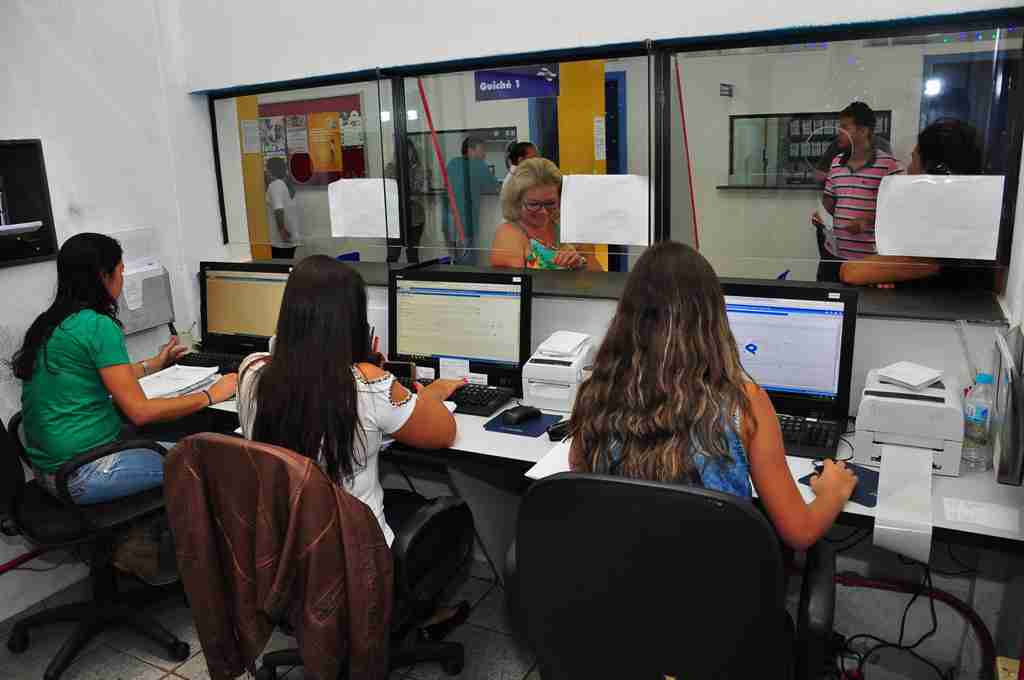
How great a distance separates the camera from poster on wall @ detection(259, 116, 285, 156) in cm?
303

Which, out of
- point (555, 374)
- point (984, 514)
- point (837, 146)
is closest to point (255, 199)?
point (555, 374)

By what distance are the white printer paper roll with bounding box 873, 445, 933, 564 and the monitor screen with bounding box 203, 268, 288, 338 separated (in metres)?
2.00

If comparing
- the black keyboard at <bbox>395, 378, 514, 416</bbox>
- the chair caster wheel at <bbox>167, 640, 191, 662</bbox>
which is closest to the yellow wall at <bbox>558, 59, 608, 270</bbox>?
the black keyboard at <bbox>395, 378, 514, 416</bbox>

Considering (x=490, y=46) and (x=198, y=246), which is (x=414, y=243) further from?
(x=198, y=246)

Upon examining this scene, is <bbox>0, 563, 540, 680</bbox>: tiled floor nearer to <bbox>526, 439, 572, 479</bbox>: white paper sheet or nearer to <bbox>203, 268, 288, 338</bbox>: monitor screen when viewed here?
<bbox>526, 439, 572, 479</bbox>: white paper sheet

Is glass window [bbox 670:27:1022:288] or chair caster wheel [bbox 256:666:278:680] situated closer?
glass window [bbox 670:27:1022:288]

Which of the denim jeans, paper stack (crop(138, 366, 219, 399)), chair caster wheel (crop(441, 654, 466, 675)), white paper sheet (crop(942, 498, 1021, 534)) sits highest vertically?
paper stack (crop(138, 366, 219, 399))

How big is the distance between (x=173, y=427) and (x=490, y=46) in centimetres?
167

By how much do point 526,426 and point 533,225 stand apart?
0.82 meters

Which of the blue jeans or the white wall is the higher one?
the white wall

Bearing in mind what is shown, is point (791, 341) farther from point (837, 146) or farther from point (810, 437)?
point (837, 146)

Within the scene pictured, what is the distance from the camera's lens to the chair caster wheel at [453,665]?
7.09 feet

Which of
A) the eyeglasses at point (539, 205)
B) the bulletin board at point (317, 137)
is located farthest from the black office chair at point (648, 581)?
the bulletin board at point (317, 137)

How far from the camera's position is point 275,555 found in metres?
1.57
